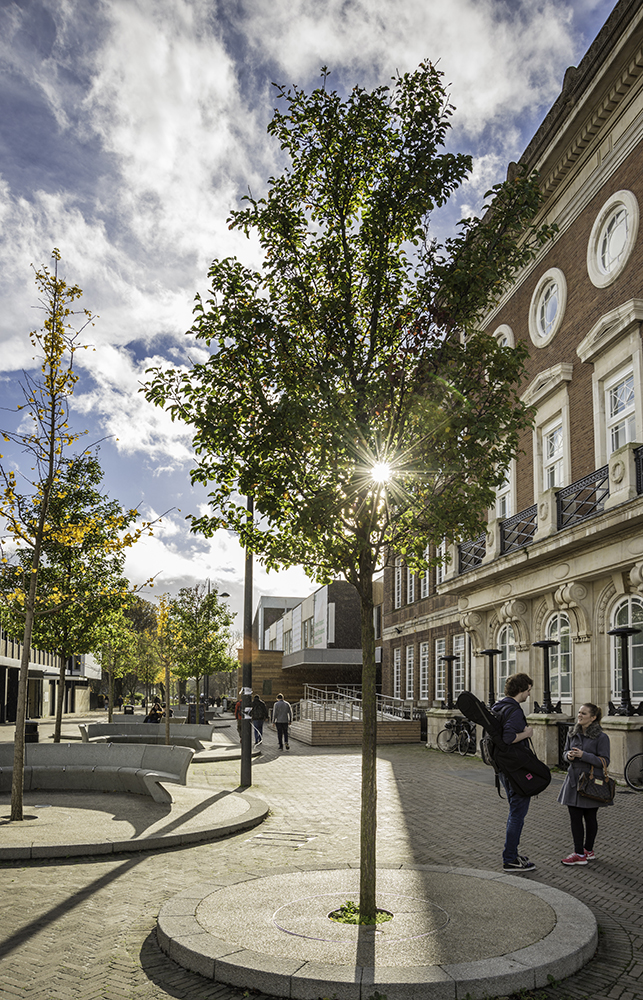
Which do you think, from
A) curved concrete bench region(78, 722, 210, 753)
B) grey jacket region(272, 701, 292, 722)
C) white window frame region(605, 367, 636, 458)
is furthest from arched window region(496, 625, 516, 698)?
curved concrete bench region(78, 722, 210, 753)

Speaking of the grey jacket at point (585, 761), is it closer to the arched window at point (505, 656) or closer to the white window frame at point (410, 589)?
the arched window at point (505, 656)

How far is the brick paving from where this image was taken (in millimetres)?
4840

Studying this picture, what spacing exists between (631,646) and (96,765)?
1027cm

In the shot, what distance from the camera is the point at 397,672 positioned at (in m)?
36.5

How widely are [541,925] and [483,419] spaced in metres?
3.68

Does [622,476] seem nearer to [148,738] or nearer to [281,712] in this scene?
[281,712]

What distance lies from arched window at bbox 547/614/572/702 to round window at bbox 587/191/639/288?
25.7 feet

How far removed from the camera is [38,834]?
348 inches

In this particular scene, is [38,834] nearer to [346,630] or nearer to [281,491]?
[281,491]

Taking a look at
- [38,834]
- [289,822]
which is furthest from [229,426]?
[289,822]

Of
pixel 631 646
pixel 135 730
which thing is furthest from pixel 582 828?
pixel 135 730

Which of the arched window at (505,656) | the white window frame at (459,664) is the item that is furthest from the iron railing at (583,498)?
the white window frame at (459,664)

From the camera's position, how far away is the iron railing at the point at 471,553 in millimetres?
22969

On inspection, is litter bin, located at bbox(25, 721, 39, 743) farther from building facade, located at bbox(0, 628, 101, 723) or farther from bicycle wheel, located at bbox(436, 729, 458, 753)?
bicycle wheel, located at bbox(436, 729, 458, 753)
